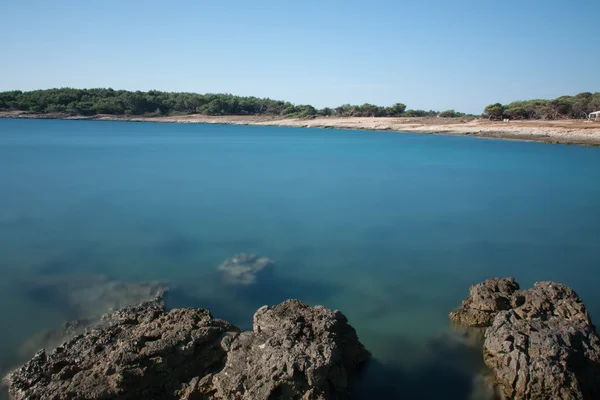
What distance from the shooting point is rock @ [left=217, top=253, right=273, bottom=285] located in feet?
27.9

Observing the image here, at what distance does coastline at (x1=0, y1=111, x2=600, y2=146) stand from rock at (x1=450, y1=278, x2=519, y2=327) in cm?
3801

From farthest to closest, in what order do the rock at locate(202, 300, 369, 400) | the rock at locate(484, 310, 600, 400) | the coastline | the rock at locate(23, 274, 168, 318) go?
the coastline → the rock at locate(23, 274, 168, 318) → the rock at locate(484, 310, 600, 400) → the rock at locate(202, 300, 369, 400)

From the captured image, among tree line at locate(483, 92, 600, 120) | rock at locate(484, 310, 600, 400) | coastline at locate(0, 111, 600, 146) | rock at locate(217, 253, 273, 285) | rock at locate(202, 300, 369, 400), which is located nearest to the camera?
rock at locate(202, 300, 369, 400)

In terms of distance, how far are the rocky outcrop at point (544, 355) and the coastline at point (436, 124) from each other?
129ft

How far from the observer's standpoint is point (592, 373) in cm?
503

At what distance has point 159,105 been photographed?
295 ft

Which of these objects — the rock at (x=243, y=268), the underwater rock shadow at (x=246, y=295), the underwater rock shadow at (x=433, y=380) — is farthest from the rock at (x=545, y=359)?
the rock at (x=243, y=268)

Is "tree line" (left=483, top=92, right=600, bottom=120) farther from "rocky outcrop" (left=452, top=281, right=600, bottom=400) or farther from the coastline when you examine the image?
"rocky outcrop" (left=452, top=281, right=600, bottom=400)

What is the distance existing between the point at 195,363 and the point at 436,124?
61.7m

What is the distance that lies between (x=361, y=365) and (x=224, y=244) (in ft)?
19.9

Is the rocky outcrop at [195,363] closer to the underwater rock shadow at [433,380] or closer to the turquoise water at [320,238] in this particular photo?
the underwater rock shadow at [433,380]

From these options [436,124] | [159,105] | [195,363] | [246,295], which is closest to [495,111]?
[436,124]

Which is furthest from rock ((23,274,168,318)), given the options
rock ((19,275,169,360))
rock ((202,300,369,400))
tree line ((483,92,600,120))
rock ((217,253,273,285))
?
tree line ((483,92,600,120))

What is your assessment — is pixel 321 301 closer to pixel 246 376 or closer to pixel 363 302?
pixel 363 302
